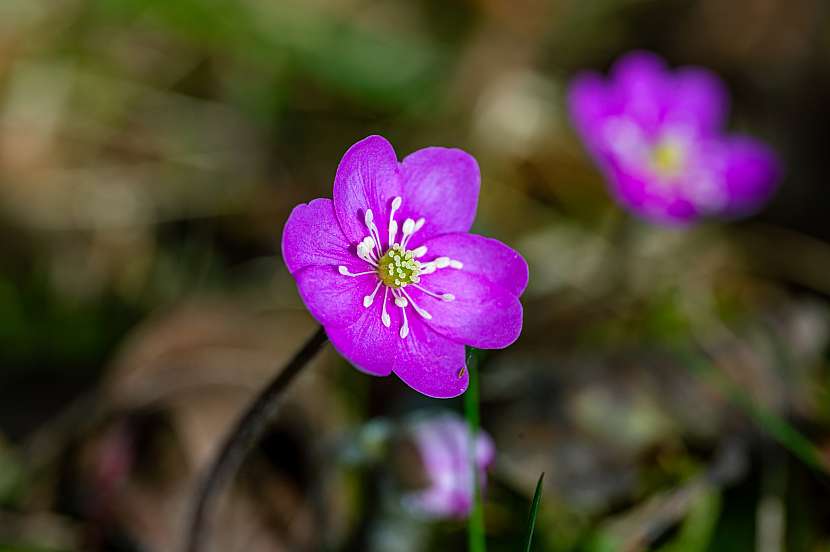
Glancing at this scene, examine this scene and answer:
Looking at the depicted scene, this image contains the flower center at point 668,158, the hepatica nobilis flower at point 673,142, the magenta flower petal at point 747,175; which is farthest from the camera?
the flower center at point 668,158

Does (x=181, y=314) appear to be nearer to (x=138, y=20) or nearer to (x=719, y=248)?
(x=138, y=20)

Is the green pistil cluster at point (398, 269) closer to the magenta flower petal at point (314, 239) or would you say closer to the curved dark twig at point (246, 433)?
the magenta flower petal at point (314, 239)

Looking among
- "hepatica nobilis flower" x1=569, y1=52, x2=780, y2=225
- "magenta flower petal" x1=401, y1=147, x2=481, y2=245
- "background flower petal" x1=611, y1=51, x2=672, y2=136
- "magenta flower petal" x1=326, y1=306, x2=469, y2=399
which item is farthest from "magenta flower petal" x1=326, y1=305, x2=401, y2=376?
"background flower petal" x1=611, y1=51, x2=672, y2=136

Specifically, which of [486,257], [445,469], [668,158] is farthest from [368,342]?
[668,158]

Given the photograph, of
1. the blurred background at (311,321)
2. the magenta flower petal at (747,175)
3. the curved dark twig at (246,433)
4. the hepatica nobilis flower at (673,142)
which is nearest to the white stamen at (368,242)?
the curved dark twig at (246,433)

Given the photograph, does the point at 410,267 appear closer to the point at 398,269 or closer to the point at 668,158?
the point at 398,269

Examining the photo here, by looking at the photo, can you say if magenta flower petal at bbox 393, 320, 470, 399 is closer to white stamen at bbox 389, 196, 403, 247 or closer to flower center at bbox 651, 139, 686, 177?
white stamen at bbox 389, 196, 403, 247
